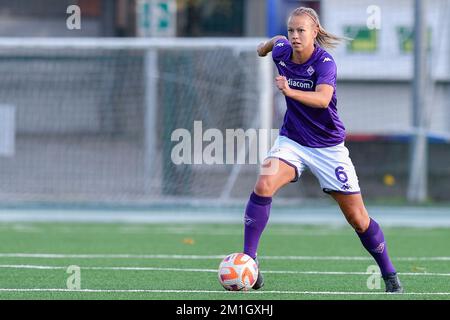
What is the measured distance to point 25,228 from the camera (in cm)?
1374

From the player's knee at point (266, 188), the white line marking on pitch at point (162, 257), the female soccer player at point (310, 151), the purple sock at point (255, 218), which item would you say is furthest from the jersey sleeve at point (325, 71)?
the white line marking on pitch at point (162, 257)

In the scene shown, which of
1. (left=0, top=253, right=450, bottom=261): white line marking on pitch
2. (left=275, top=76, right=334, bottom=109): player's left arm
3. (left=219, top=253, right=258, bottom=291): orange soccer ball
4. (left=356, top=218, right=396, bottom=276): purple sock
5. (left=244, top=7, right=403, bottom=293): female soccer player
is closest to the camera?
(left=275, top=76, right=334, bottom=109): player's left arm

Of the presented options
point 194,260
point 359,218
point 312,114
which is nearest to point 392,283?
point 359,218

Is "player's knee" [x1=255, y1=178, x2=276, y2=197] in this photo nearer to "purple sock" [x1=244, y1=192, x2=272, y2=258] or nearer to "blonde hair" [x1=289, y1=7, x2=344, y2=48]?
"purple sock" [x1=244, y1=192, x2=272, y2=258]

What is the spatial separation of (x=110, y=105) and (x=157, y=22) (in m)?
1.62

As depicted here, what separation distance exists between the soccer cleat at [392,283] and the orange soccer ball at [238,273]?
92cm

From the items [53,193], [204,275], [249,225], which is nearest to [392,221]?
[53,193]

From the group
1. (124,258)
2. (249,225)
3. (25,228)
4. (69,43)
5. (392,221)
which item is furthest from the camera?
(69,43)

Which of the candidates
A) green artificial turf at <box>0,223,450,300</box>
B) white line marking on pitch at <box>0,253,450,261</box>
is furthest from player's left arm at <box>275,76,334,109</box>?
white line marking on pitch at <box>0,253,450,261</box>

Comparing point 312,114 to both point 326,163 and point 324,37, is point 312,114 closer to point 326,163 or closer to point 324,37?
point 326,163

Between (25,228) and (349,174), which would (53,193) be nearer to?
(25,228)

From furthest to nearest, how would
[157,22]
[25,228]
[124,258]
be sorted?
[157,22]
[25,228]
[124,258]

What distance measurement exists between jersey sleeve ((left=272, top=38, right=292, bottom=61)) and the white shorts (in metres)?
0.62

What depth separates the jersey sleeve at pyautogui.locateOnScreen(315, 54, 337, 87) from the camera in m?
7.86
